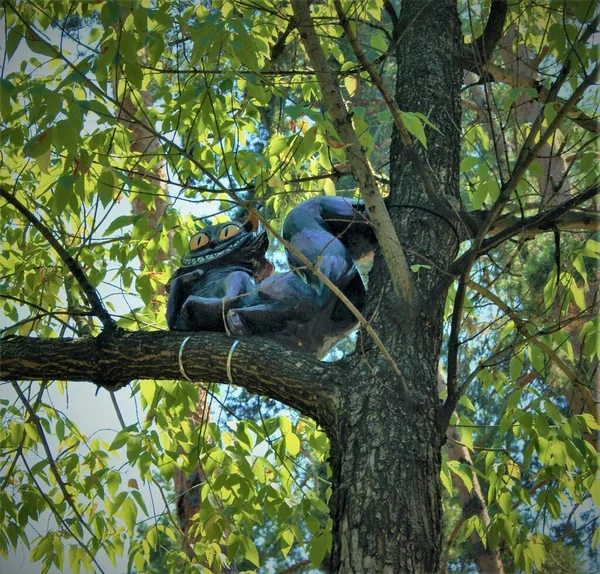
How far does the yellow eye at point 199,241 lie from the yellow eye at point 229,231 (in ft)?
0.18

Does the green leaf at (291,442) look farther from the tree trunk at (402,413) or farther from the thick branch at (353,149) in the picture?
the thick branch at (353,149)

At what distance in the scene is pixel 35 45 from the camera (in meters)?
1.93

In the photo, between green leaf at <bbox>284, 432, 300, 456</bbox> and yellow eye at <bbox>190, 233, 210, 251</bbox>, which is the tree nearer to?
green leaf at <bbox>284, 432, 300, 456</bbox>

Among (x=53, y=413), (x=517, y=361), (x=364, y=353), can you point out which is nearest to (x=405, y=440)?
(x=364, y=353)

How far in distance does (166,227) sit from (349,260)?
979mm

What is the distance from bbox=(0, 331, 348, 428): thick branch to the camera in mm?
2012

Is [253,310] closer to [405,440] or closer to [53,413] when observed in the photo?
[405,440]

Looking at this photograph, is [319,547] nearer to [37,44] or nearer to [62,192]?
[62,192]

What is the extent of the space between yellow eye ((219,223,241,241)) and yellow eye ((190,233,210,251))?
0.18 ft

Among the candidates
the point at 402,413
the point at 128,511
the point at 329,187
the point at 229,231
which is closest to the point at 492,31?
the point at 329,187

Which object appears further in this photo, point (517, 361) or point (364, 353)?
point (517, 361)

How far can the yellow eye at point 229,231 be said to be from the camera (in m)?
2.62

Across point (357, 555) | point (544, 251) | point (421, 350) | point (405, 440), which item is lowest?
point (357, 555)

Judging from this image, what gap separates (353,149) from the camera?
1.96 metres
